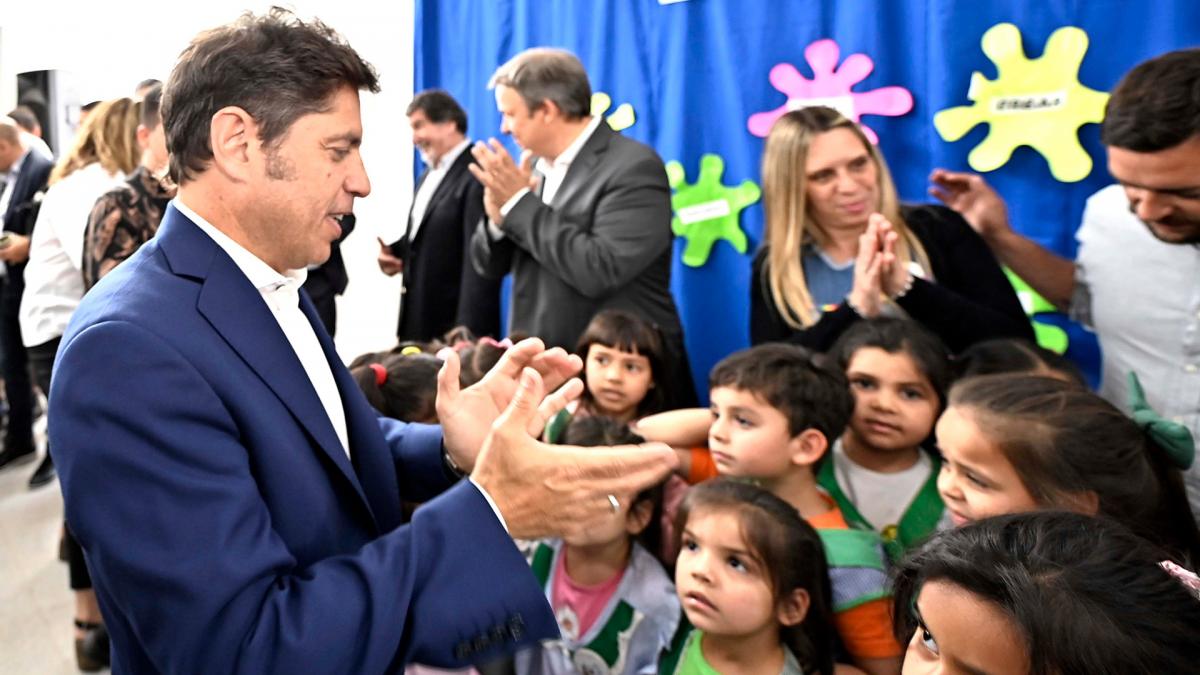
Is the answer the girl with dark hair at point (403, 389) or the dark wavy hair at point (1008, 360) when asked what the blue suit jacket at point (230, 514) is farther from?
the dark wavy hair at point (1008, 360)

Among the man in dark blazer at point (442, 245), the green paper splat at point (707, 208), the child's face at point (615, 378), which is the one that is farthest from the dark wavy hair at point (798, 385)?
the man in dark blazer at point (442, 245)

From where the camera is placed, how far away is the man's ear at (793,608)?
5.47 feet

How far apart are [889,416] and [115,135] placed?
2626 mm

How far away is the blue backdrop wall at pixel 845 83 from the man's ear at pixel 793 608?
5.00 ft

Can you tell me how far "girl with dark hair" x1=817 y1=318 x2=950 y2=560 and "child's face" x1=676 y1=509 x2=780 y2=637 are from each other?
410 mm

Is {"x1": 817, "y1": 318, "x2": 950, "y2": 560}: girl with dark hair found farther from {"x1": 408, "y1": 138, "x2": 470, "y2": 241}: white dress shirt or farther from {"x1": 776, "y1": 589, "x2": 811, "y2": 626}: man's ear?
{"x1": 408, "y1": 138, "x2": 470, "y2": 241}: white dress shirt

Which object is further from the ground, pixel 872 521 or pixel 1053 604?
pixel 1053 604

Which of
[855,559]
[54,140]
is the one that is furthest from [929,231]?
[54,140]

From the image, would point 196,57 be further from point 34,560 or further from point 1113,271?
point 34,560

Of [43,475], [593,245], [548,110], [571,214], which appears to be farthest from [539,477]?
[43,475]

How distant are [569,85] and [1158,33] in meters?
1.63

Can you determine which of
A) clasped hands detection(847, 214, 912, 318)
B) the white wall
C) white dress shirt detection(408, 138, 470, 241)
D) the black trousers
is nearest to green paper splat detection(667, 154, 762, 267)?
white dress shirt detection(408, 138, 470, 241)

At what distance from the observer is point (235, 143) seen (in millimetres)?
1052

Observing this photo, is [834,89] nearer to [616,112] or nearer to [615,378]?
[616,112]
